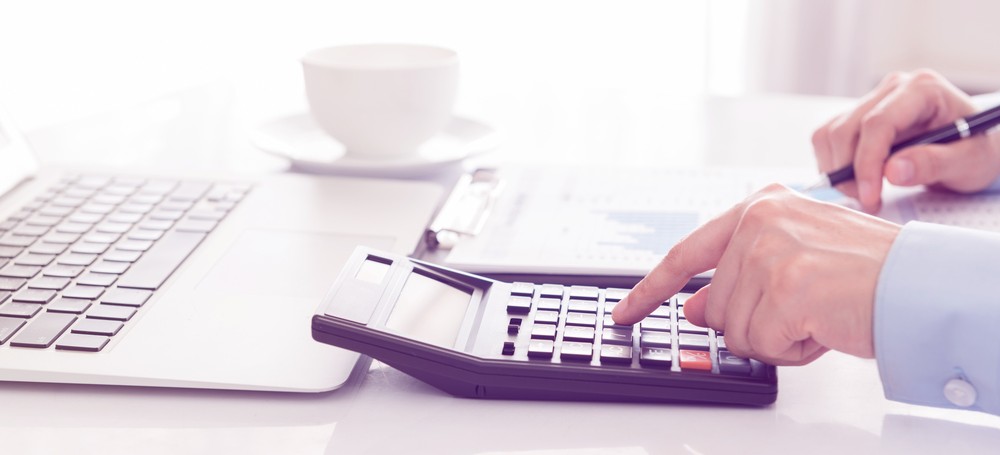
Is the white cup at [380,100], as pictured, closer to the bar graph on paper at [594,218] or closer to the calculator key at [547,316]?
the bar graph on paper at [594,218]

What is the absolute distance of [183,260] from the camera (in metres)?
0.72

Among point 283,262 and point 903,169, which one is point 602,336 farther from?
point 903,169

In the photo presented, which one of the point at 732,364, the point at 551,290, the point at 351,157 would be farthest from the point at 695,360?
the point at 351,157

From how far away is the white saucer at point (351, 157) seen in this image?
95 cm

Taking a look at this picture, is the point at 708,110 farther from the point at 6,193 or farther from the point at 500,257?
the point at 6,193

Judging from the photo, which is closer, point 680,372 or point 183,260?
point 680,372

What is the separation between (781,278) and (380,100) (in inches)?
18.6

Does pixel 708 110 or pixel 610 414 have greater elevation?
pixel 610 414

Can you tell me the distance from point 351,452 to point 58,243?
0.35 meters

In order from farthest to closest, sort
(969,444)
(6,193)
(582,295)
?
(6,193)
(582,295)
(969,444)

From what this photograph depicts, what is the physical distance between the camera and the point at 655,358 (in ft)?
1.85

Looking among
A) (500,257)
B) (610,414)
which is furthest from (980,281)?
(500,257)

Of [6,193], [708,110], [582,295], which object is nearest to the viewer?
[582,295]

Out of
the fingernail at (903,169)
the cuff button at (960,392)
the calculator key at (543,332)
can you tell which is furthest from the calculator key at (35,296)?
the fingernail at (903,169)
